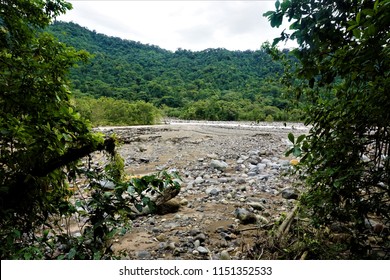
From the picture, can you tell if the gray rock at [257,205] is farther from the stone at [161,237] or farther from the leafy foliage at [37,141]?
the leafy foliage at [37,141]

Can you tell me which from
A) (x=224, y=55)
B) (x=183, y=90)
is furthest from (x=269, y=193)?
(x=224, y=55)

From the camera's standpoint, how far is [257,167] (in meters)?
9.03

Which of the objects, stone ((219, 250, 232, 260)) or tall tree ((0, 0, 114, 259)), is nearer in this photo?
tall tree ((0, 0, 114, 259))

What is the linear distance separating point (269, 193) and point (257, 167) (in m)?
2.83

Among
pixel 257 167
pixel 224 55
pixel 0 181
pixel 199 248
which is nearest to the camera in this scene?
pixel 0 181

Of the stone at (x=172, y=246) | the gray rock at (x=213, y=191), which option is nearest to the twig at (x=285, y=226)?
the stone at (x=172, y=246)

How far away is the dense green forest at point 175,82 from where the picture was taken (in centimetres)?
4419

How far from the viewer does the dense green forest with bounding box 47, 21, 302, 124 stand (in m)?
44.2

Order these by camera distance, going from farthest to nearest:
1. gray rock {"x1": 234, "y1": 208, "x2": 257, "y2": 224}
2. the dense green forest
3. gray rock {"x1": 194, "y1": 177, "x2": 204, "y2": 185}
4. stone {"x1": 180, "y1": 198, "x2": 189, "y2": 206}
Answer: the dense green forest, gray rock {"x1": 194, "y1": 177, "x2": 204, "y2": 185}, stone {"x1": 180, "y1": 198, "x2": 189, "y2": 206}, gray rock {"x1": 234, "y1": 208, "x2": 257, "y2": 224}

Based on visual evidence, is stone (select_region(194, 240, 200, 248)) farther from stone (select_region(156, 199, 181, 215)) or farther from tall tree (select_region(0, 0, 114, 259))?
tall tree (select_region(0, 0, 114, 259))

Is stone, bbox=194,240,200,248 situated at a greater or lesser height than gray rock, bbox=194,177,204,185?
lesser

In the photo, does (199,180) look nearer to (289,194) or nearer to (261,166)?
(289,194)

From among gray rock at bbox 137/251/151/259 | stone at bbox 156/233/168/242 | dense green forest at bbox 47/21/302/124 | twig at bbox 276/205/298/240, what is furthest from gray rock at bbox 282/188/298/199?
dense green forest at bbox 47/21/302/124

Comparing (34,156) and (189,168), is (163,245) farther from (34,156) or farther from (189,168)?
(189,168)
